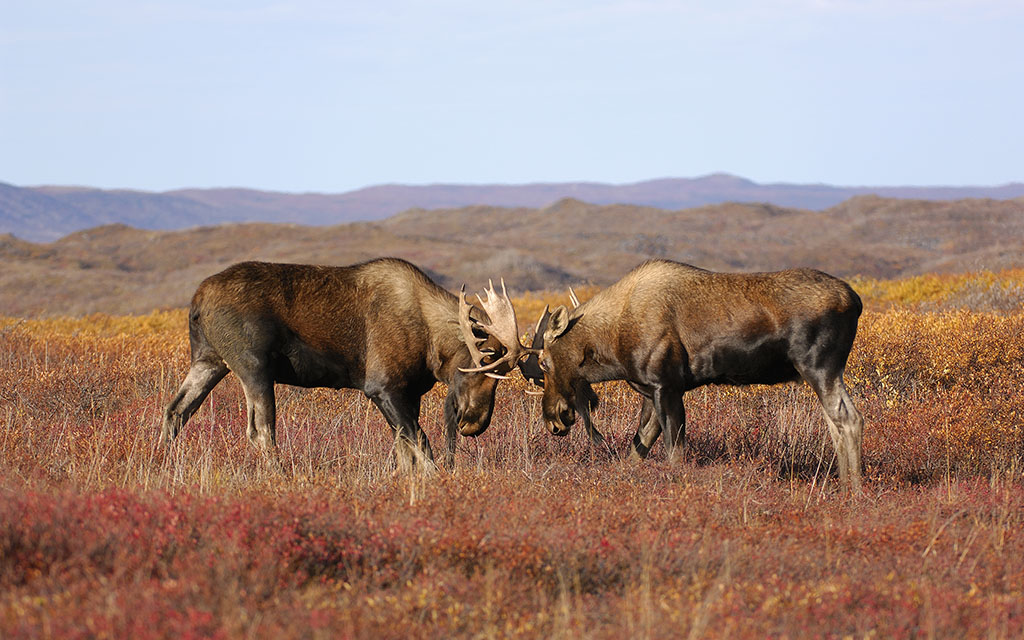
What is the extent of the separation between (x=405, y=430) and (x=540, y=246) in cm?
5236

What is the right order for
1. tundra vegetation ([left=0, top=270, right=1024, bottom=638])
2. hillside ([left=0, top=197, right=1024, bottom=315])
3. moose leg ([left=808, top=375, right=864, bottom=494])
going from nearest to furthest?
tundra vegetation ([left=0, top=270, right=1024, bottom=638])
moose leg ([left=808, top=375, right=864, bottom=494])
hillside ([left=0, top=197, right=1024, bottom=315])

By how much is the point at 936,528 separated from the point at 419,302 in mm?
4273

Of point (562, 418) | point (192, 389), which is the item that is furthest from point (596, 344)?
point (192, 389)

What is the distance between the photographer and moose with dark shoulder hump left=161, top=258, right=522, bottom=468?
7824 mm

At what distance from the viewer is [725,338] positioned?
8172 millimetres

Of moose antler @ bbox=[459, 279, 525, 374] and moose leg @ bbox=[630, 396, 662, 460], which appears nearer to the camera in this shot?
moose antler @ bbox=[459, 279, 525, 374]

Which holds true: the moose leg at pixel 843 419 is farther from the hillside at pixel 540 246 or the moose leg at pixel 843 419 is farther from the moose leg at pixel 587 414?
the hillside at pixel 540 246

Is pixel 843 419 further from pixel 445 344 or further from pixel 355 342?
pixel 355 342

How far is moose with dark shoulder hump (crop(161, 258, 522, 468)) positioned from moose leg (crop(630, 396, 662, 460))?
4.36 ft

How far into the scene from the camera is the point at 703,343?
27.0 ft

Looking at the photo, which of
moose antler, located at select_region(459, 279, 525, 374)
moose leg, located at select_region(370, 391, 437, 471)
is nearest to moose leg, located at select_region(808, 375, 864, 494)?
moose antler, located at select_region(459, 279, 525, 374)

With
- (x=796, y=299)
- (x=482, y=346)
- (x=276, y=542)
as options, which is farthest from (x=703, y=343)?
(x=276, y=542)

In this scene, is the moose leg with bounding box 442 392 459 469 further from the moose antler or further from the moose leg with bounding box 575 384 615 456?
the moose leg with bounding box 575 384 615 456

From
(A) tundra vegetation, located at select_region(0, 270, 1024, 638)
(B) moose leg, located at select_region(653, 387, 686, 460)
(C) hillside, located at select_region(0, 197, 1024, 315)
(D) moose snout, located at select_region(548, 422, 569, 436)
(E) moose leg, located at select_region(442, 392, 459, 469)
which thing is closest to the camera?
(A) tundra vegetation, located at select_region(0, 270, 1024, 638)
